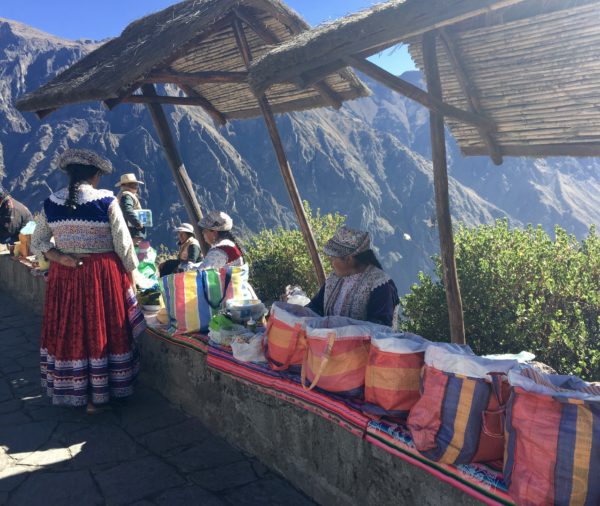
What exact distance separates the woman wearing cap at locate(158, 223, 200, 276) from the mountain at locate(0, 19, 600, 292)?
88.4 m

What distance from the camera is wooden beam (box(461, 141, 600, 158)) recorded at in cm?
478

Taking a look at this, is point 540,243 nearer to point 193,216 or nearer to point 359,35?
point 359,35

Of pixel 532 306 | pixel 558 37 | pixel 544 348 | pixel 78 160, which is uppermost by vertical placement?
pixel 558 37

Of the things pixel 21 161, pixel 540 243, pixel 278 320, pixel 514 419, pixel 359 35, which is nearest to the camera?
pixel 514 419

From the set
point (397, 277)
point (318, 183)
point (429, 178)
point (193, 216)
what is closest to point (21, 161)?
point (318, 183)

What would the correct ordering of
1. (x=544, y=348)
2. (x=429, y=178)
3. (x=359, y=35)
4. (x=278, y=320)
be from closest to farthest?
(x=278, y=320) < (x=359, y=35) < (x=544, y=348) < (x=429, y=178)

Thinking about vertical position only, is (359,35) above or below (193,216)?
above

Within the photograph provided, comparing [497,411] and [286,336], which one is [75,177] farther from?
[497,411]

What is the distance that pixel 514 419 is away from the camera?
6.62ft

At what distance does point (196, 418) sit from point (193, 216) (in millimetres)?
3495

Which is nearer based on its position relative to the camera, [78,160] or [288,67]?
[78,160]

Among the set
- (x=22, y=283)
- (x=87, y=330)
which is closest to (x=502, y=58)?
(x=87, y=330)

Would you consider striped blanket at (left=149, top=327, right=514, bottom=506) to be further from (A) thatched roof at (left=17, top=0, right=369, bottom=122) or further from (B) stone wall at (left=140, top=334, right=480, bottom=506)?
(A) thatched roof at (left=17, top=0, right=369, bottom=122)

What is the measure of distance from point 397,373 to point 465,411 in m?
0.41
